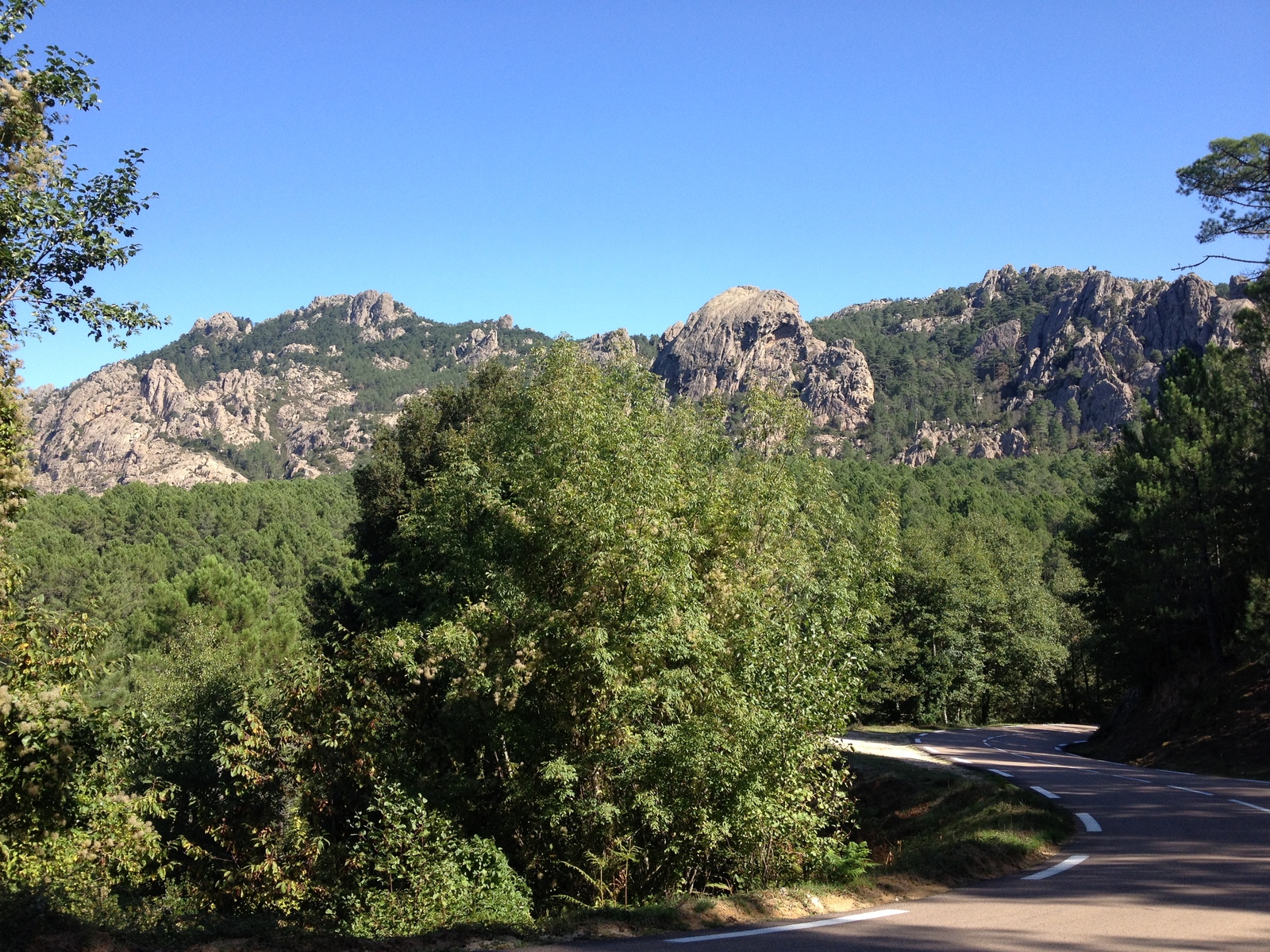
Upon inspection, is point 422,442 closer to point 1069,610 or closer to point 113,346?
point 113,346

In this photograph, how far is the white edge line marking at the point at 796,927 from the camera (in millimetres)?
6305

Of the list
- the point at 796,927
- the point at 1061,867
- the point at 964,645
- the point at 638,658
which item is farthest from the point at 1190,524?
the point at 796,927

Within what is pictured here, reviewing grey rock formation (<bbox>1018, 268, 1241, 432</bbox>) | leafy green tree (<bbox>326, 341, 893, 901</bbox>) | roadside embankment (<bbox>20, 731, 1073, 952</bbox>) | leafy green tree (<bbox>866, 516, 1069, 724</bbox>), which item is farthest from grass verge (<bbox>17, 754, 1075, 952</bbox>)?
grey rock formation (<bbox>1018, 268, 1241, 432</bbox>)

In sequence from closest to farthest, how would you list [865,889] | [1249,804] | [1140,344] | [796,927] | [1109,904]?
1. [796,927]
2. [1109,904]
3. [865,889]
4. [1249,804]
5. [1140,344]

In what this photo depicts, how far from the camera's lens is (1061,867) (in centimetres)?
938

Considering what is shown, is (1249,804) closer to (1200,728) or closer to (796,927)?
(796,927)

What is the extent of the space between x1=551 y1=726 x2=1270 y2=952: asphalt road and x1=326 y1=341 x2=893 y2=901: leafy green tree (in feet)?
9.61

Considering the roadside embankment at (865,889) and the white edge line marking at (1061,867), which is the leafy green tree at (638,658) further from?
the white edge line marking at (1061,867)

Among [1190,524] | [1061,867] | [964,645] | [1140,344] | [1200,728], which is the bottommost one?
[1200,728]

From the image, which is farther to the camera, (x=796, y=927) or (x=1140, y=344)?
(x=1140, y=344)

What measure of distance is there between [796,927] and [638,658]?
195 inches

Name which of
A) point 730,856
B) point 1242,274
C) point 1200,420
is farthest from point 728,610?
point 1200,420

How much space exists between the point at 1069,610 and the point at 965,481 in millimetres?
69715

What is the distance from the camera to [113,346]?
8.07m
